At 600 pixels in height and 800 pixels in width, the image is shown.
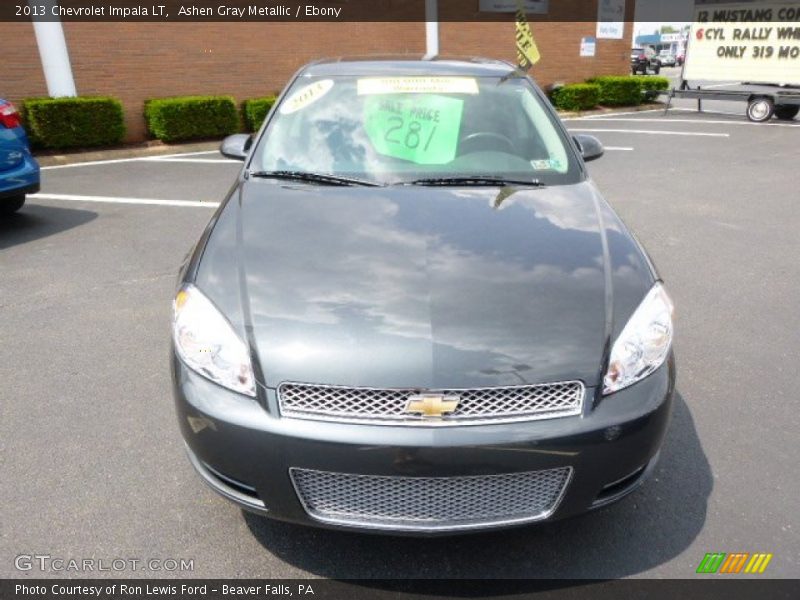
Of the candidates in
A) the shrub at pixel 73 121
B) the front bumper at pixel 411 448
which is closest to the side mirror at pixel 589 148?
the front bumper at pixel 411 448

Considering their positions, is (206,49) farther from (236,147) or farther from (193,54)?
(236,147)

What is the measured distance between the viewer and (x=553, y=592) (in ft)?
6.73

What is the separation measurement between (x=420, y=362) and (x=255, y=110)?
1177 cm

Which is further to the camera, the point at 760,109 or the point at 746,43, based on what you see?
the point at 746,43

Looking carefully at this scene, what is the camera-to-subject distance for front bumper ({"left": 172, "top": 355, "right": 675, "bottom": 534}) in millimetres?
1776

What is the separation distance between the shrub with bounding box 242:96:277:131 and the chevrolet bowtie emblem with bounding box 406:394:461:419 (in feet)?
38.1

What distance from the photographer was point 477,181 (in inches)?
111

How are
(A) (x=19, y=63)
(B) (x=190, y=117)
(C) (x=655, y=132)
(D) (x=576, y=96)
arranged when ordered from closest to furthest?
(A) (x=19, y=63) → (B) (x=190, y=117) → (C) (x=655, y=132) → (D) (x=576, y=96)

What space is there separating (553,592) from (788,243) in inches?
193

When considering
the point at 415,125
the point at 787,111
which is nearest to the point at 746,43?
the point at 787,111

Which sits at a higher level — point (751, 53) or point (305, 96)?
point (305, 96)

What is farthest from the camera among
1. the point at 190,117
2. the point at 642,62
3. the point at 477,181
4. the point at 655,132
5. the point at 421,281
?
the point at 642,62

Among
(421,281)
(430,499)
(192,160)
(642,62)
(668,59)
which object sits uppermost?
(421,281)

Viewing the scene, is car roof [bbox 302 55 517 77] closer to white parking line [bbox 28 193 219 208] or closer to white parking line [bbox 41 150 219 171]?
white parking line [bbox 28 193 219 208]
